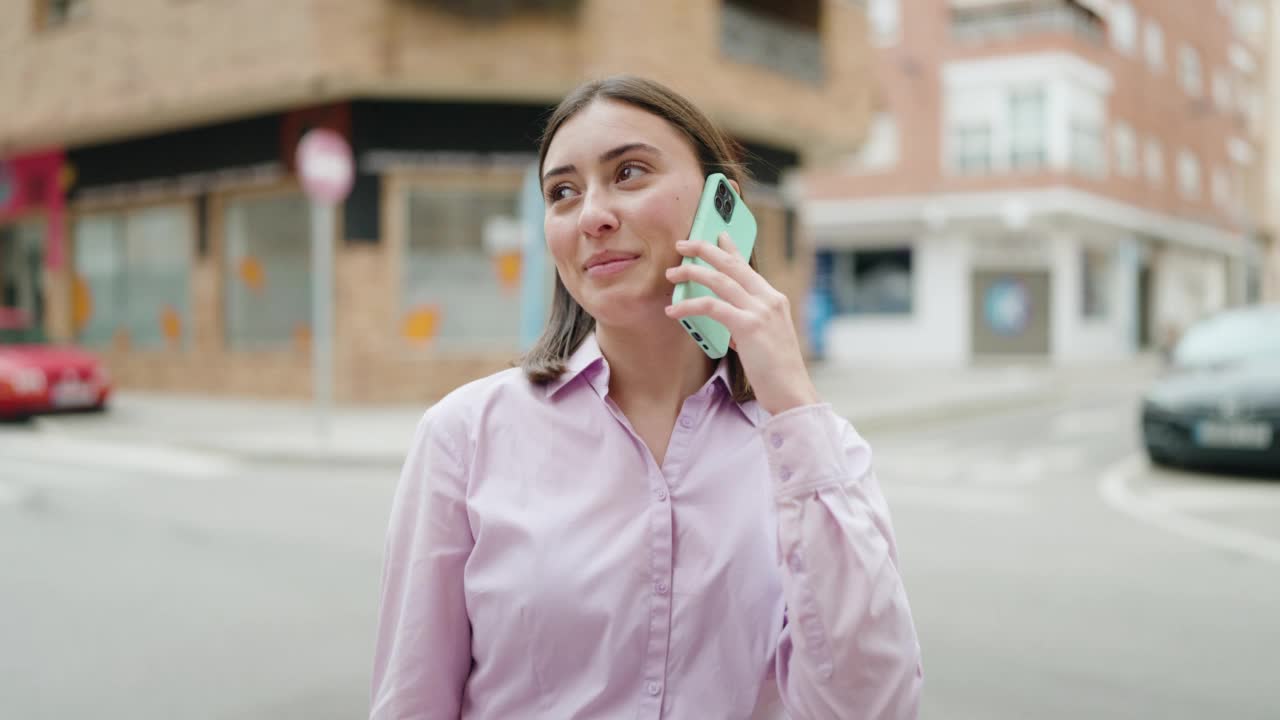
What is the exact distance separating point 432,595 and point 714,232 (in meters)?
0.68

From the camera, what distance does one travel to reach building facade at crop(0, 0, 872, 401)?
14.6 meters

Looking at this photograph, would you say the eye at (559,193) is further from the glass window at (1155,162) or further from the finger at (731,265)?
the glass window at (1155,162)

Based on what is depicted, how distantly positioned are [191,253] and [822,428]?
1782 cm

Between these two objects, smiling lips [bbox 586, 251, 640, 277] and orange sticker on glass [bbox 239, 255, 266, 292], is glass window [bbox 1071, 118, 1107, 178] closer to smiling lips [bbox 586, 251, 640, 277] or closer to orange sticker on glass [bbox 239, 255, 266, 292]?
orange sticker on glass [bbox 239, 255, 266, 292]

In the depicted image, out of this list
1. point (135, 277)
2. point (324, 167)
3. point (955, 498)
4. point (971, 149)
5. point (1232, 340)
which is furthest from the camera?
point (971, 149)

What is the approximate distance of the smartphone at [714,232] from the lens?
1.50 metres

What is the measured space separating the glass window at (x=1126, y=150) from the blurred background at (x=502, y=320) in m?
0.23

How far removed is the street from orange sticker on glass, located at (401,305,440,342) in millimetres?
5693

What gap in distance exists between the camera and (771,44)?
1745 centimetres

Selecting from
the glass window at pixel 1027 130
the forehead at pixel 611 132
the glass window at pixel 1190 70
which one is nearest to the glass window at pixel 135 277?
the forehead at pixel 611 132

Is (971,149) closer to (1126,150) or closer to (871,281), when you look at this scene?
(871,281)

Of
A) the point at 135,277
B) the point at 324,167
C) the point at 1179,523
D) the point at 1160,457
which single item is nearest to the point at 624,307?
the point at 1179,523

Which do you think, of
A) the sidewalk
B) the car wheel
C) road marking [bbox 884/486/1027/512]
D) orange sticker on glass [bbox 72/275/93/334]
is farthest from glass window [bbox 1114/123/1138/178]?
orange sticker on glass [bbox 72/275/93/334]

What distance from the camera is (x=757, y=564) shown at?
1649 mm
